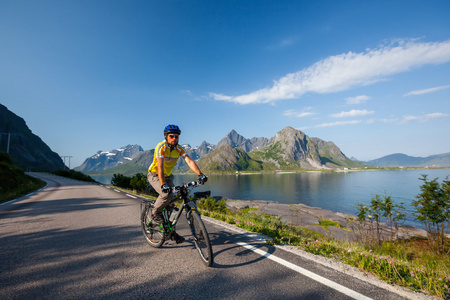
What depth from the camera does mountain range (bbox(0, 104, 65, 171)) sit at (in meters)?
131

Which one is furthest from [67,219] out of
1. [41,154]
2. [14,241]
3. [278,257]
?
[41,154]

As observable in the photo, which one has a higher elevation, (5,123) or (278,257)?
(5,123)

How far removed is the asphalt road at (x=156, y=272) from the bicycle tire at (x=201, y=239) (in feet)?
0.52

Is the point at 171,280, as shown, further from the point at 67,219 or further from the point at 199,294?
the point at 67,219

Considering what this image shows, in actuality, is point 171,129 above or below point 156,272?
above

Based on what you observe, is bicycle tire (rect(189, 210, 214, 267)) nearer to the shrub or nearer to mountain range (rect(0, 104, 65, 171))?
the shrub

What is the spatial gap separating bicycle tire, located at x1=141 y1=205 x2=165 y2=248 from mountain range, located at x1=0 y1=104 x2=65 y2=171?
537 ft

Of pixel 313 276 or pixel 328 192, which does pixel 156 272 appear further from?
pixel 328 192

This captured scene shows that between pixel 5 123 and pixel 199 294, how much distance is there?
214 m

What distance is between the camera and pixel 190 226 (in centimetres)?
416

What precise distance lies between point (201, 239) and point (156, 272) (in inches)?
38.1

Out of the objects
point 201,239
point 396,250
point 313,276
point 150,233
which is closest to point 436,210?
point 396,250

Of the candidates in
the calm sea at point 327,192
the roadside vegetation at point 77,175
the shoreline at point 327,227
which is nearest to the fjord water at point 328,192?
the calm sea at point 327,192

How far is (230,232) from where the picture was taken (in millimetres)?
5773
